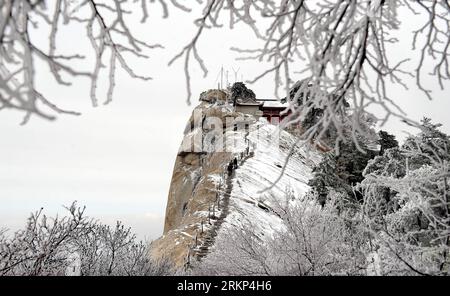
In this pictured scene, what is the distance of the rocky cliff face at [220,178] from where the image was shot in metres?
21.2

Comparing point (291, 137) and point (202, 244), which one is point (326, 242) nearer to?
point (202, 244)

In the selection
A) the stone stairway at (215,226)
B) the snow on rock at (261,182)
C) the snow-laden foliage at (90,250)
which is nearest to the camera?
the snow-laden foliage at (90,250)

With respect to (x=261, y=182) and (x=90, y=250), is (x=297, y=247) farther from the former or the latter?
(x=261, y=182)

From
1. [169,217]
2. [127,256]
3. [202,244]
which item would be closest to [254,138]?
[169,217]

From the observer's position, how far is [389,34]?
11.9 feet

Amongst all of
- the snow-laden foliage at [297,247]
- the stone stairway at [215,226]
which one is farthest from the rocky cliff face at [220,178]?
the snow-laden foliage at [297,247]

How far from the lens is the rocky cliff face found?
21.2 metres

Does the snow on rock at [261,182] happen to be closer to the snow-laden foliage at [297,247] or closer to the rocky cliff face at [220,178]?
the rocky cliff face at [220,178]

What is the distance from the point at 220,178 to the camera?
3441 cm

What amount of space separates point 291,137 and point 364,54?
47.3m

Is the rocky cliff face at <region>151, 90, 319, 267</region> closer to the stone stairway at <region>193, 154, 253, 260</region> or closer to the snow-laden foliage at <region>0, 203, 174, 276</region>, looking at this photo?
the stone stairway at <region>193, 154, 253, 260</region>

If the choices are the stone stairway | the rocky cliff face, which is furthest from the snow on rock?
the stone stairway

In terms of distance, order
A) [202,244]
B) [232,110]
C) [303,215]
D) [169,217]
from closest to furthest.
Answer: [303,215], [202,244], [169,217], [232,110]
